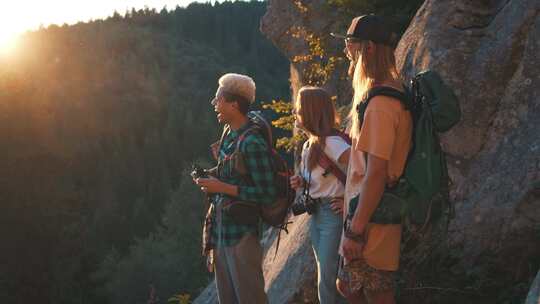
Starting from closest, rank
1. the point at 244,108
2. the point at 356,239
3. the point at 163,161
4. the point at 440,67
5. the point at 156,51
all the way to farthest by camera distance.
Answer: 1. the point at 356,239
2. the point at 244,108
3. the point at 440,67
4. the point at 163,161
5. the point at 156,51

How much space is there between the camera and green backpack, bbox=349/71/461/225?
117 inches

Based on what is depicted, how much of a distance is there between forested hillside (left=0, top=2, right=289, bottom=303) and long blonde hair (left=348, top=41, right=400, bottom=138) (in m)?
4.42

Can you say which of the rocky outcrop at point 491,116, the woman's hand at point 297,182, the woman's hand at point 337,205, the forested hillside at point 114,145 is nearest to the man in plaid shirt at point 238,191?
the woman's hand at point 297,182

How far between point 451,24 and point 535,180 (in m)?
1.73

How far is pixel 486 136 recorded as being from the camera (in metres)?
5.14

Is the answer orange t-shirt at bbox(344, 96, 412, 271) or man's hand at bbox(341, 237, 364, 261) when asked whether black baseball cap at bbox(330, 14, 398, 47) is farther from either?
man's hand at bbox(341, 237, 364, 261)

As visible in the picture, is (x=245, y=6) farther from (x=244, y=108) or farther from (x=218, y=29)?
(x=244, y=108)

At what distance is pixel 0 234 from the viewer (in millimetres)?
20156

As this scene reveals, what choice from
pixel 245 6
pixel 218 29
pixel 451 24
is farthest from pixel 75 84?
pixel 451 24

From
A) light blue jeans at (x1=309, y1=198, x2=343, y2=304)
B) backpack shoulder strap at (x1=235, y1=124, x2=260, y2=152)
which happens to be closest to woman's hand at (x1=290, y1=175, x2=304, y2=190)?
light blue jeans at (x1=309, y1=198, x2=343, y2=304)

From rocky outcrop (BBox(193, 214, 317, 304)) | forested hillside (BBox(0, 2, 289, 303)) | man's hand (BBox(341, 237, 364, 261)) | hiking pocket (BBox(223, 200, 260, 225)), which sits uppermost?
man's hand (BBox(341, 237, 364, 261))

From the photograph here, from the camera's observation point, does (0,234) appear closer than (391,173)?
No

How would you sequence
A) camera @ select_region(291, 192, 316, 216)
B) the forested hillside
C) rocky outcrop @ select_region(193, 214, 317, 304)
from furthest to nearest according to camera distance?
the forested hillside < rocky outcrop @ select_region(193, 214, 317, 304) < camera @ select_region(291, 192, 316, 216)

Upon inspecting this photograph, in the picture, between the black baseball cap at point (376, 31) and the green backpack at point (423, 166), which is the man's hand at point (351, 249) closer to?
the green backpack at point (423, 166)
